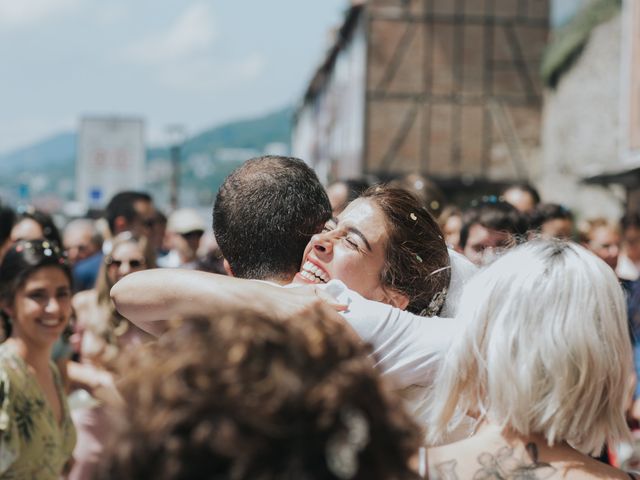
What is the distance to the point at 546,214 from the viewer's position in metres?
6.64

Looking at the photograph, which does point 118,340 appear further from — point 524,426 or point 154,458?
point 154,458

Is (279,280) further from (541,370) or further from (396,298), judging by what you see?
(541,370)

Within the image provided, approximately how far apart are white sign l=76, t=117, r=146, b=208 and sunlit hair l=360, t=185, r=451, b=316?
22652 millimetres

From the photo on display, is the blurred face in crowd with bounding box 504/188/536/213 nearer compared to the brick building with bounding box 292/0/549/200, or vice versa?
the blurred face in crowd with bounding box 504/188/536/213

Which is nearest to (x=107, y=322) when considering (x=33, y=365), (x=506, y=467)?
(x=33, y=365)

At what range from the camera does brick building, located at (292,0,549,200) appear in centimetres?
2936

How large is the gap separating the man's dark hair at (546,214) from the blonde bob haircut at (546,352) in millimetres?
3979

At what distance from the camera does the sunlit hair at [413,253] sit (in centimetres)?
289

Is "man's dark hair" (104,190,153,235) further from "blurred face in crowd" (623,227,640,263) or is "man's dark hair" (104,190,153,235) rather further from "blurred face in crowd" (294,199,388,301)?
"blurred face in crowd" (294,199,388,301)

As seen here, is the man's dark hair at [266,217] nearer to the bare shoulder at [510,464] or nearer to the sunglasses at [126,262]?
the bare shoulder at [510,464]

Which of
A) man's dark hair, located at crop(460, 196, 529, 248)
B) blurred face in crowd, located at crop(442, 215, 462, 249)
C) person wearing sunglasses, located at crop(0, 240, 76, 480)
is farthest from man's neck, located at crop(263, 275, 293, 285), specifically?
blurred face in crowd, located at crop(442, 215, 462, 249)

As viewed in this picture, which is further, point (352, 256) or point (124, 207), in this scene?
point (124, 207)

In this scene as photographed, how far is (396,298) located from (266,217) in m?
0.40

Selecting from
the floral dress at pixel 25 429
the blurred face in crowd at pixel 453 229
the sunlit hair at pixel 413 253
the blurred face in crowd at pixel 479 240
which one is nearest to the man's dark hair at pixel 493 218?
the blurred face in crowd at pixel 479 240
